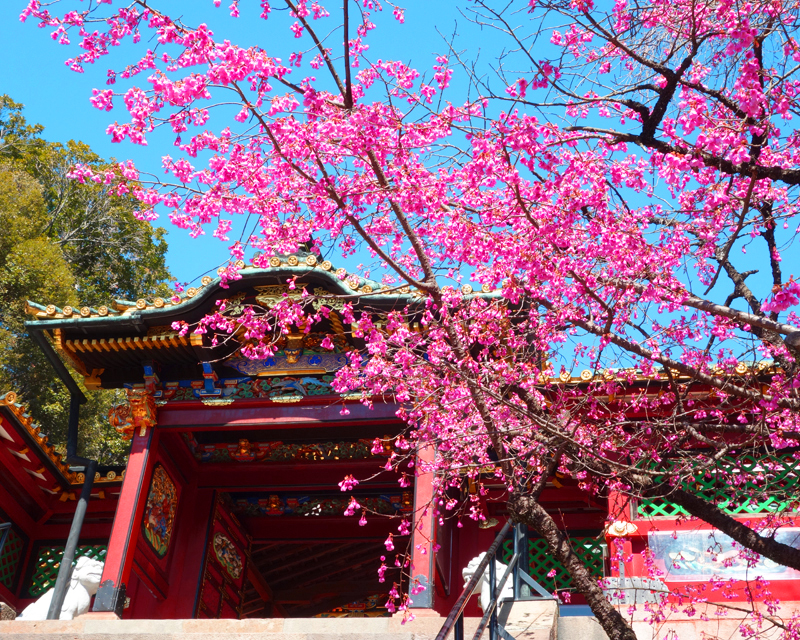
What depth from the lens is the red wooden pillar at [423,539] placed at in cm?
900

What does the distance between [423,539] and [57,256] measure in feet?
46.3

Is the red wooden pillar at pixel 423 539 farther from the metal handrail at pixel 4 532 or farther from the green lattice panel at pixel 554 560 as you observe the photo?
the metal handrail at pixel 4 532

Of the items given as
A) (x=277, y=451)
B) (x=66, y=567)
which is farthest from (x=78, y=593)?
(x=277, y=451)

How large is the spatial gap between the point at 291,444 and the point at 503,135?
6764mm

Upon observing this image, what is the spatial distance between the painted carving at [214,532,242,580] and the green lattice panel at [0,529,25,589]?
2847mm

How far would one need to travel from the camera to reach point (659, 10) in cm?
750

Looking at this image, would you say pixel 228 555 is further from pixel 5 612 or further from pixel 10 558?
pixel 5 612

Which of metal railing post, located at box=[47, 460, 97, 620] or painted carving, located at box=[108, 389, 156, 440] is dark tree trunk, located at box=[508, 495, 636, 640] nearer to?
metal railing post, located at box=[47, 460, 97, 620]

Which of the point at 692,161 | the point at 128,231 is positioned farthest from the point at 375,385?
the point at 128,231

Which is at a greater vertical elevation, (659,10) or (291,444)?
(659,10)

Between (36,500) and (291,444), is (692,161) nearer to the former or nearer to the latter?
(291,444)

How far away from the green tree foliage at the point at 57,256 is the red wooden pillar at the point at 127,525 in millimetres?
6566

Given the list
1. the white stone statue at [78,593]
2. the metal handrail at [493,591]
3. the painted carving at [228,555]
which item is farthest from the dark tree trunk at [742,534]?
the painted carving at [228,555]

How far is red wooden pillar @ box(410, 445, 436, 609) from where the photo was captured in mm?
9000
